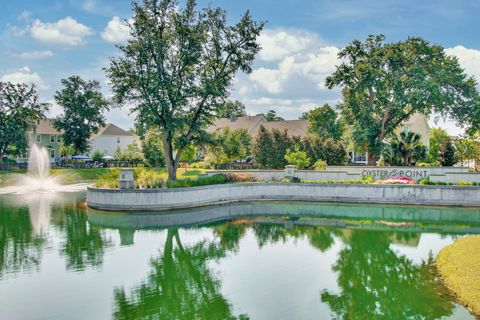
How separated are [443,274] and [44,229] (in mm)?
19411

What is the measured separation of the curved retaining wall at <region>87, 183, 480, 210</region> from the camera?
2828 cm

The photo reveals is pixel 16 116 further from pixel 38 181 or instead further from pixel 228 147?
pixel 228 147

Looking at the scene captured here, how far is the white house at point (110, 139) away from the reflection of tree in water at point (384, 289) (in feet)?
236

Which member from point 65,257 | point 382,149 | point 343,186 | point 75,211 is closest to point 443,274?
point 65,257

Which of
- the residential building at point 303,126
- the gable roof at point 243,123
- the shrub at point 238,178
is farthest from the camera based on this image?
the gable roof at point 243,123

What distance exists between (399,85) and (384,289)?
33.1m

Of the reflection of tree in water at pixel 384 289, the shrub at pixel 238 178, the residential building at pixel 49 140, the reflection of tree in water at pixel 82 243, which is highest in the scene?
the residential building at pixel 49 140

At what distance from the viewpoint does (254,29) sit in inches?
1356

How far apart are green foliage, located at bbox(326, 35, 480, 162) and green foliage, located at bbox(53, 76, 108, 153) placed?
40085 mm

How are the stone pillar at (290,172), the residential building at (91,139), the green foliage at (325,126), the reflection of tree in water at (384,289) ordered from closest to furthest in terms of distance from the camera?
the reflection of tree in water at (384,289), the stone pillar at (290,172), the green foliage at (325,126), the residential building at (91,139)

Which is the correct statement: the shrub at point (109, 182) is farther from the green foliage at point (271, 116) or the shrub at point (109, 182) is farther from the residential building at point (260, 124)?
the green foliage at point (271, 116)

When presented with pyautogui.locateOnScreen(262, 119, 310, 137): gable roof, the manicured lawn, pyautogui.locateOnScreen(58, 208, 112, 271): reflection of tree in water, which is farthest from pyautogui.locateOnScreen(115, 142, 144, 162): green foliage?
pyautogui.locateOnScreen(58, 208, 112, 271): reflection of tree in water

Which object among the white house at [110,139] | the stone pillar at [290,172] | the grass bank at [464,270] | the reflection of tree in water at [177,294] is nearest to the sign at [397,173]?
the stone pillar at [290,172]

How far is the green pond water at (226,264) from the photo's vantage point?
11531 millimetres
